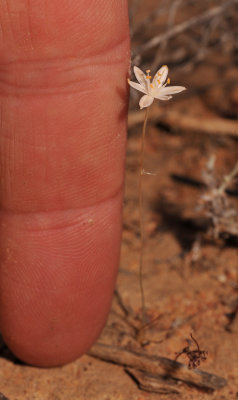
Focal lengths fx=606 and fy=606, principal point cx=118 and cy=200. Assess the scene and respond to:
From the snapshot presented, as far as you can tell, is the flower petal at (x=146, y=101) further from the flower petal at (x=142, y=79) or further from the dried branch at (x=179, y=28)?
the dried branch at (x=179, y=28)

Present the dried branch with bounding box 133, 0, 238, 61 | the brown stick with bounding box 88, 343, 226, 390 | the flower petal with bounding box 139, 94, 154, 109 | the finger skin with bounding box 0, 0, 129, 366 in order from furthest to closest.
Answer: the dried branch with bounding box 133, 0, 238, 61
the brown stick with bounding box 88, 343, 226, 390
the flower petal with bounding box 139, 94, 154, 109
the finger skin with bounding box 0, 0, 129, 366

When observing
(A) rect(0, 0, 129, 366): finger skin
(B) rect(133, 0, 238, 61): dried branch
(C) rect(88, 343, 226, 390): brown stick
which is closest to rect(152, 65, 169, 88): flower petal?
(A) rect(0, 0, 129, 366): finger skin

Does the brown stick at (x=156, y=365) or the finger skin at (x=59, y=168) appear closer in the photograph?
the finger skin at (x=59, y=168)

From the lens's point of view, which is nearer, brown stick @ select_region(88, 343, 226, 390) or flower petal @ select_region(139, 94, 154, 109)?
flower petal @ select_region(139, 94, 154, 109)

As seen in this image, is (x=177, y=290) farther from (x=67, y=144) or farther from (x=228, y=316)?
(x=67, y=144)

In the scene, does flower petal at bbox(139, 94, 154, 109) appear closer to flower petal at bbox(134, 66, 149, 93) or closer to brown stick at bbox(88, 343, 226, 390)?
flower petal at bbox(134, 66, 149, 93)

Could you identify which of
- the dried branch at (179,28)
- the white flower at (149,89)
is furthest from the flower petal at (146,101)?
the dried branch at (179,28)
